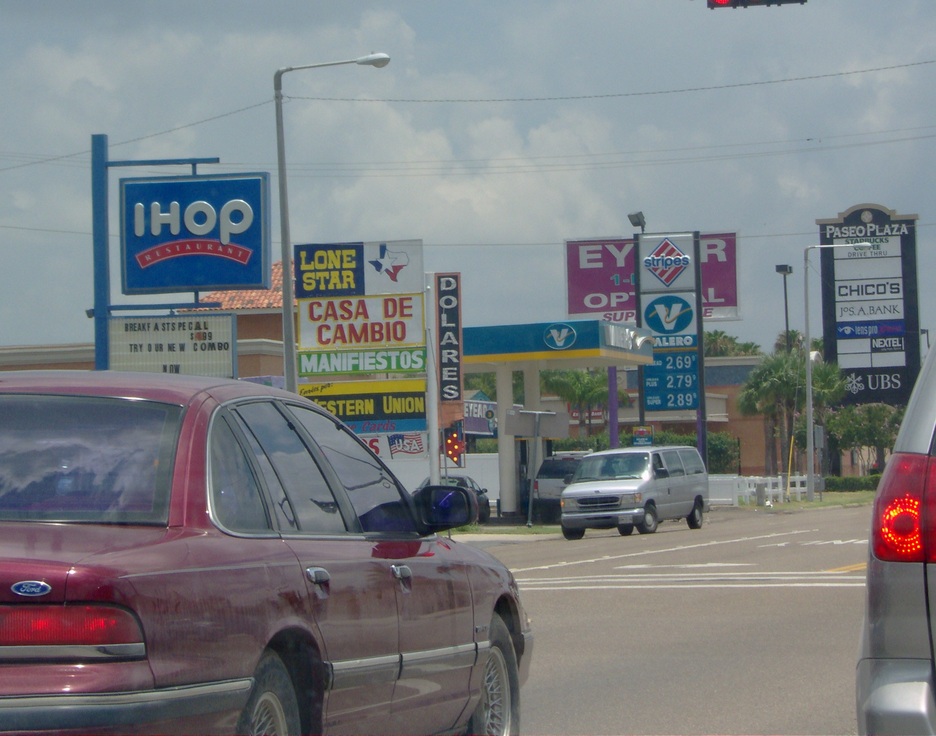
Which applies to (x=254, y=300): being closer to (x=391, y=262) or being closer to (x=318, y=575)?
(x=391, y=262)

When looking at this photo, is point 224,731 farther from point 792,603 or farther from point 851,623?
point 792,603

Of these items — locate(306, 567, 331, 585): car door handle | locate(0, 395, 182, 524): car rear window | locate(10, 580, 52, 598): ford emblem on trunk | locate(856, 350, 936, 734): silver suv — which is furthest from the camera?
locate(306, 567, 331, 585): car door handle

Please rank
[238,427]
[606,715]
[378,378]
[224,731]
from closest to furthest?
[224,731] → [238,427] → [606,715] → [378,378]

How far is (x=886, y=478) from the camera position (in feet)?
13.6

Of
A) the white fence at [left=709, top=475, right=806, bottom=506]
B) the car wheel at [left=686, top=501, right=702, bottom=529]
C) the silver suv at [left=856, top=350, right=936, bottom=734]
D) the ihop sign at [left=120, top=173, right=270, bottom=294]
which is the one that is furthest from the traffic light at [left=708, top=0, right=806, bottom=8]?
the white fence at [left=709, top=475, right=806, bottom=506]

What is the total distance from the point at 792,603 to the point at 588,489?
15.3 metres

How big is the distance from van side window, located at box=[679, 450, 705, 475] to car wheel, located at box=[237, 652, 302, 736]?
28227 millimetres

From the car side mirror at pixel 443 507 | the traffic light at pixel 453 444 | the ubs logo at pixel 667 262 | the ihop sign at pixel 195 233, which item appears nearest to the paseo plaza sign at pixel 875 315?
the ubs logo at pixel 667 262

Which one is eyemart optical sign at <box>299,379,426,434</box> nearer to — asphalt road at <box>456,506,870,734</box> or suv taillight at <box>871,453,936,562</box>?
asphalt road at <box>456,506,870,734</box>

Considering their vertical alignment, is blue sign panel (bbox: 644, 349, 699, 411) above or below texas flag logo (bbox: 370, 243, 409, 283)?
below

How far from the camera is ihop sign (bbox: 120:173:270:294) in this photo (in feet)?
89.6

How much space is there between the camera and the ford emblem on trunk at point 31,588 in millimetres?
3639

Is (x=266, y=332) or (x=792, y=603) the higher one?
(x=266, y=332)

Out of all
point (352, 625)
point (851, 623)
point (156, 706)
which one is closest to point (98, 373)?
point (352, 625)
